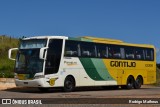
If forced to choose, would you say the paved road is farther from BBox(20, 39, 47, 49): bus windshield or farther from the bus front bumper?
BBox(20, 39, 47, 49): bus windshield

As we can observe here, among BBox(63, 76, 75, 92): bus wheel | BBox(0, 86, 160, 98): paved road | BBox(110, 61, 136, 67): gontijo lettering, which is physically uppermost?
BBox(110, 61, 136, 67): gontijo lettering

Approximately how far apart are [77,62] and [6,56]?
16.3 meters

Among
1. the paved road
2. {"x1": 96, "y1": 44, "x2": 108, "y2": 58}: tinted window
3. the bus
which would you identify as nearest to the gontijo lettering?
the bus

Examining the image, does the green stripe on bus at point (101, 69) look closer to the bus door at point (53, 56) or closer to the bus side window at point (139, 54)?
the bus door at point (53, 56)

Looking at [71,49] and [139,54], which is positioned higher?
[139,54]

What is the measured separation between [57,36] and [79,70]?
9.66 feet

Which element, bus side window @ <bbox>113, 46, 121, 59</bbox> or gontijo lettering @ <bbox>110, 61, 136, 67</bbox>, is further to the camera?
bus side window @ <bbox>113, 46, 121, 59</bbox>

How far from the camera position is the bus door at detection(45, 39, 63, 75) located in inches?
1099

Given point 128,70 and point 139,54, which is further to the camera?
point 139,54

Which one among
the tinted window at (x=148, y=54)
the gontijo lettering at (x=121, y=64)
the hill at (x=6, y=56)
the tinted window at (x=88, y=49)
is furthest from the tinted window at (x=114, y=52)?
the hill at (x=6, y=56)

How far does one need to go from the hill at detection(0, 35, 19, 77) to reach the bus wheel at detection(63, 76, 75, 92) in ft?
25.8

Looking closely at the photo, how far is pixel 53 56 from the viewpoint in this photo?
28.1 meters

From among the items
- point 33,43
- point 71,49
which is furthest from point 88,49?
point 33,43

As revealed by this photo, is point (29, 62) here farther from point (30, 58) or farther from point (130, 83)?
point (130, 83)
